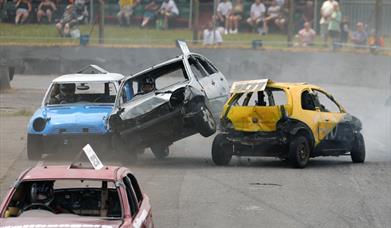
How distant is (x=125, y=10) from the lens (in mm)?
30906

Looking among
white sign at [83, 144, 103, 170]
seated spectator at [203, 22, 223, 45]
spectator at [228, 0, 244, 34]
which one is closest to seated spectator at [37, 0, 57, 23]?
seated spectator at [203, 22, 223, 45]

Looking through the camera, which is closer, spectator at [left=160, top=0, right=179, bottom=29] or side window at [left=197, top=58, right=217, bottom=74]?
side window at [left=197, top=58, right=217, bottom=74]

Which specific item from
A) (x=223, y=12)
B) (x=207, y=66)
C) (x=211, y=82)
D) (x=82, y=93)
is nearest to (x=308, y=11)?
(x=223, y=12)

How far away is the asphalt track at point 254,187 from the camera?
38.9ft

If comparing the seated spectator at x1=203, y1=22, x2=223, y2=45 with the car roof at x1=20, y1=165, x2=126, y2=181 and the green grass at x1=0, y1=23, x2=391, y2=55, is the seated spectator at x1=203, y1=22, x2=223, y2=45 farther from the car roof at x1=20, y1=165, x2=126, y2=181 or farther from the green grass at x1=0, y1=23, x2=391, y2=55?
the car roof at x1=20, y1=165, x2=126, y2=181

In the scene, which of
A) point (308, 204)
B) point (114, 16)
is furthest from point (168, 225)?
point (114, 16)

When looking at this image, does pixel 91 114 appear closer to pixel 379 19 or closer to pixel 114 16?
pixel 114 16

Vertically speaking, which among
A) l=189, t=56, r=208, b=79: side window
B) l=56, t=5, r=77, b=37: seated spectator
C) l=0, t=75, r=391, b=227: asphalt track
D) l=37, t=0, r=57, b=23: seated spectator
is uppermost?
l=37, t=0, r=57, b=23: seated spectator

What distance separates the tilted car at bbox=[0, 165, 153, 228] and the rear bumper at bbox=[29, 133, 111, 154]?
24.6 feet

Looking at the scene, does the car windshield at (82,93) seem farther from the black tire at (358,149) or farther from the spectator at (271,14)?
the spectator at (271,14)

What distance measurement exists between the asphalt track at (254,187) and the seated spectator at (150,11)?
36.0 ft

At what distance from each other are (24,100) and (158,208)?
14.4 meters

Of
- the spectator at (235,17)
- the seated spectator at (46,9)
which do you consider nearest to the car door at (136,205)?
the seated spectator at (46,9)

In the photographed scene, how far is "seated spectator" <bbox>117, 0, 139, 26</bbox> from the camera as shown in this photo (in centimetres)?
3080
